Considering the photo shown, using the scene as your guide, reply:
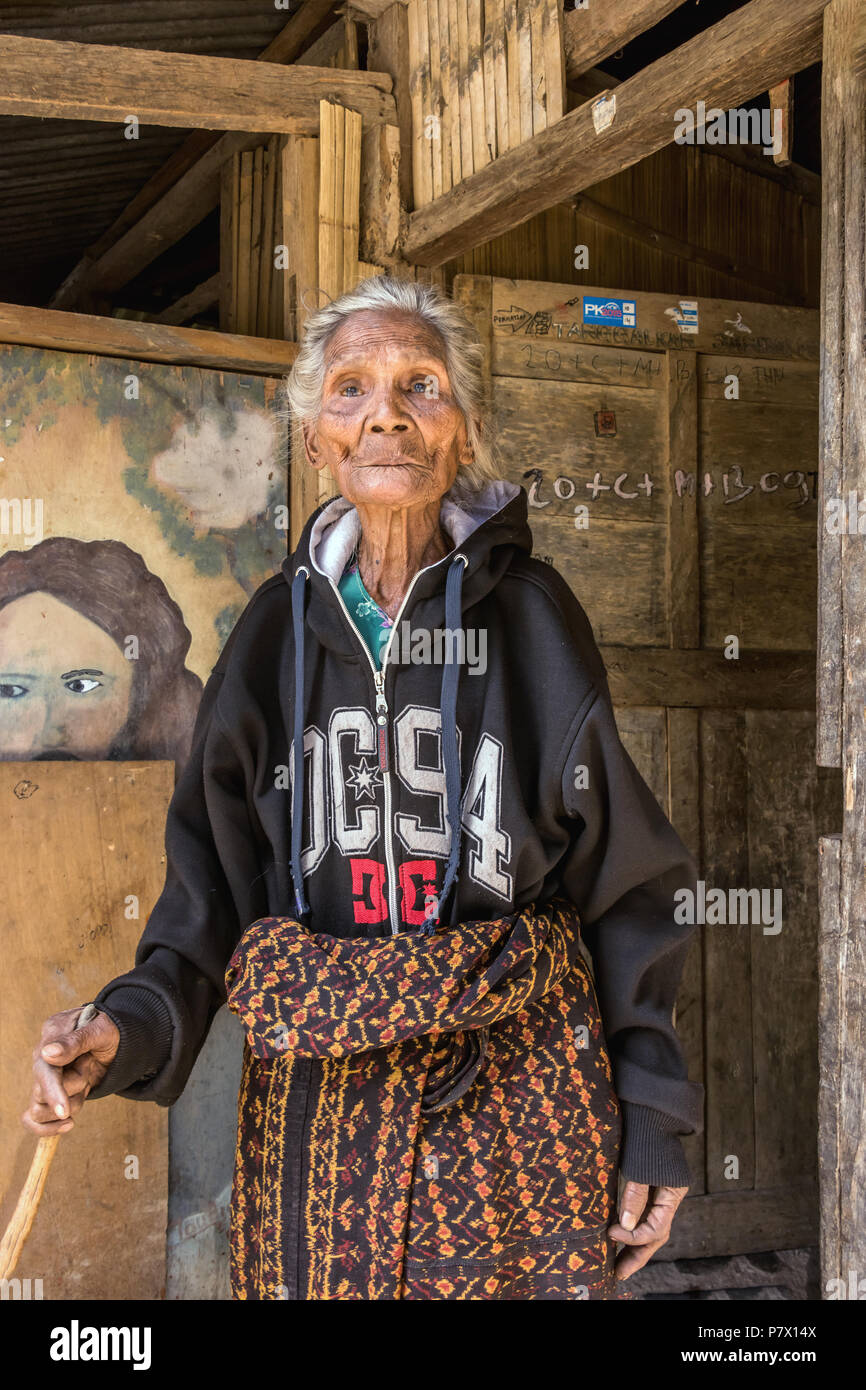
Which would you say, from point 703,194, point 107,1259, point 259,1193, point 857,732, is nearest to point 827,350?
point 857,732

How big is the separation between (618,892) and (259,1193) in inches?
27.1

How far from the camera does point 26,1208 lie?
1.45 meters

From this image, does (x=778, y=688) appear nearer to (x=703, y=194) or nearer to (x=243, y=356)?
(x=703, y=194)

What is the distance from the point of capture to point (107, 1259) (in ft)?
8.19

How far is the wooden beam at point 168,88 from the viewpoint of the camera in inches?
97.7

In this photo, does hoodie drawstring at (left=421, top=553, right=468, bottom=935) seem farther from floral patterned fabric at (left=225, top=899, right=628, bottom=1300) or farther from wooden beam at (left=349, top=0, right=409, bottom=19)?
wooden beam at (left=349, top=0, right=409, bottom=19)

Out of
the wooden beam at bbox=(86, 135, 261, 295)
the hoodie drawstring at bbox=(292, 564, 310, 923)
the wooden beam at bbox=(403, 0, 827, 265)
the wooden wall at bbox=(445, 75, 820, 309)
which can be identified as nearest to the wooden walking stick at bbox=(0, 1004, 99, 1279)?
the hoodie drawstring at bbox=(292, 564, 310, 923)

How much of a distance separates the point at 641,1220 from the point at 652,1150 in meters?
0.13

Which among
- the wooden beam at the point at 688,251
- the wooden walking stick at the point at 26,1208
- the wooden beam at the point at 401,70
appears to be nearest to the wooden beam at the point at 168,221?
the wooden beam at the point at 401,70

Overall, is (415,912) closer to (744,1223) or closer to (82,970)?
(82,970)

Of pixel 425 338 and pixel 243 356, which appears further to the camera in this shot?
pixel 243 356

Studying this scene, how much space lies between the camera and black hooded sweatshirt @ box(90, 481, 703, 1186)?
165 cm

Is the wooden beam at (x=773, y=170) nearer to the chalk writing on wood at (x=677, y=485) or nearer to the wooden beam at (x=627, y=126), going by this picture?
the chalk writing on wood at (x=677, y=485)

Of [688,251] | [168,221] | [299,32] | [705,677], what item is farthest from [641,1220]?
[168,221]
